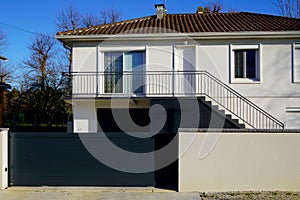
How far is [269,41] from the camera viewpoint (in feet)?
42.3

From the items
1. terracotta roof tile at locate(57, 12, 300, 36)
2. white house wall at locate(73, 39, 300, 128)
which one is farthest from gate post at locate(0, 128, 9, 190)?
terracotta roof tile at locate(57, 12, 300, 36)

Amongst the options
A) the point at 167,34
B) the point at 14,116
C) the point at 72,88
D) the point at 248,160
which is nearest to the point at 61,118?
the point at 14,116

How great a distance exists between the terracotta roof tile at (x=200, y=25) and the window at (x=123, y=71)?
41.8 inches

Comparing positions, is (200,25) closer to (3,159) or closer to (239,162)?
(239,162)

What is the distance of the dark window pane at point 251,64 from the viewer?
43.0ft

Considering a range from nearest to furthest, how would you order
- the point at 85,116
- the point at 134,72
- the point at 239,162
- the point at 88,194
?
the point at 88,194 → the point at 239,162 → the point at 134,72 → the point at 85,116

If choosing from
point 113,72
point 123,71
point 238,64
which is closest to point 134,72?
point 123,71

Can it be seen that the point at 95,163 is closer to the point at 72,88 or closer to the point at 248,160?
the point at 248,160

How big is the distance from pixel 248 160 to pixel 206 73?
600 centimetres

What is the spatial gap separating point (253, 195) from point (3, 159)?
6.10 m

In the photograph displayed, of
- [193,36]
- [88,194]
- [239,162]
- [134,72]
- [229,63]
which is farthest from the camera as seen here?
[134,72]

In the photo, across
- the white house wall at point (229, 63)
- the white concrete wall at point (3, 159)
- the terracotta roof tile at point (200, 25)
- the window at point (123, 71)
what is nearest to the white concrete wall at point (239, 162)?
the white concrete wall at point (3, 159)

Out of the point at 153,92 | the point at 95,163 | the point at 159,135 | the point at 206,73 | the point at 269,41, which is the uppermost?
the point at 269,41

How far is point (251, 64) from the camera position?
13141 mm
